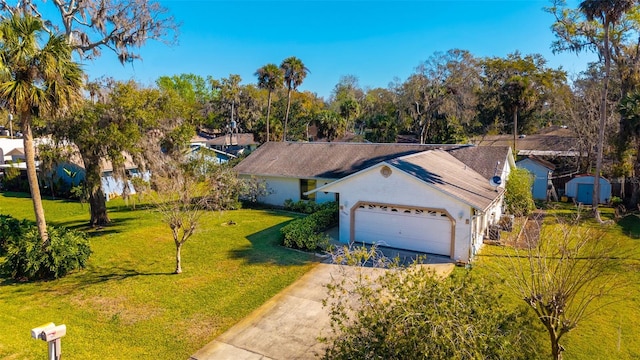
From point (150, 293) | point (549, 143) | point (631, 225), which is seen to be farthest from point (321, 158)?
point (549, 143)

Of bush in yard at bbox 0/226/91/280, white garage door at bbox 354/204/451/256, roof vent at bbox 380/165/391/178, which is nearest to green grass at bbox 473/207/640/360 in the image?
white garage door at bbox 354/204/451/256

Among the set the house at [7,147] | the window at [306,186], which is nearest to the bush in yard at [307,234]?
the window at [306,186]

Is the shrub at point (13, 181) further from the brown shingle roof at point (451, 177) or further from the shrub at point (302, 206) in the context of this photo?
the brown shingle roof at point (451, 177)

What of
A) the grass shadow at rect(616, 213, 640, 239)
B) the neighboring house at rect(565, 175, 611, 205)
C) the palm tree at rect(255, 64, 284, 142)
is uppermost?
the palm tree at rect(255, 64, 284, 142)

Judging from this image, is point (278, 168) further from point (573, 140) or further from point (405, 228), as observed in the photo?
point (573, 140)

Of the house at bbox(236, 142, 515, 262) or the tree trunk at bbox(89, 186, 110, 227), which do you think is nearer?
the house at bbox(236, 142, 515, 262)

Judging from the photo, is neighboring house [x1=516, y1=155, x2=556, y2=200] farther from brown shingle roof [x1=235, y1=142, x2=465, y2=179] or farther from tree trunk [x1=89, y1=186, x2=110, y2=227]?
tree trunk [x1=89, y1=186, x2=110, y2=227]
